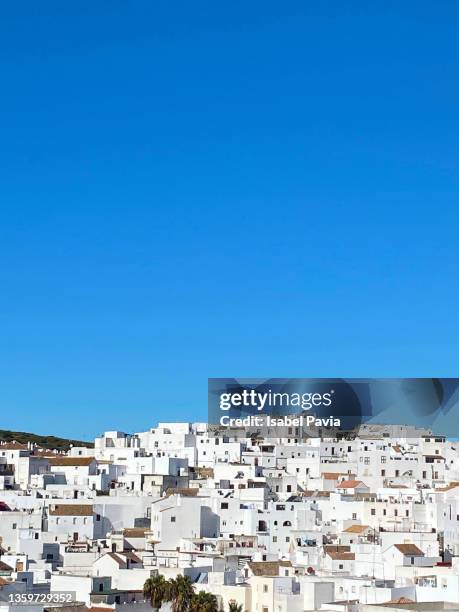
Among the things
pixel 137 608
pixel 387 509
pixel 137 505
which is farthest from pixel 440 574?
pixel 137 505

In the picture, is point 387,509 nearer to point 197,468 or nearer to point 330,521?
point 330,521

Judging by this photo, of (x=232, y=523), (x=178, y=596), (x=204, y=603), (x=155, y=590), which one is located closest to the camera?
(x=204, y=603)

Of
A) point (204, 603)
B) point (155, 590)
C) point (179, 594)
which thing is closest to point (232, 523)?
point (155, 590)

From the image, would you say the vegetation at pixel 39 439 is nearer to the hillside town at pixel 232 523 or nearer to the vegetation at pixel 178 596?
the hillside town at pixel 232 523

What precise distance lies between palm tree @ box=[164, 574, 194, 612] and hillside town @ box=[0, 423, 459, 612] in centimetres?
5

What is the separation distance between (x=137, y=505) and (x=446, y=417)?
1830 centimetres

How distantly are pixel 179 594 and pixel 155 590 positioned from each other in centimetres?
87

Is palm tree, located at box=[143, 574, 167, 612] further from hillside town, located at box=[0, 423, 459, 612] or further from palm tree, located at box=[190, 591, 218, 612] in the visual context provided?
palm tree, located at box=[190, 591, 218, 612]

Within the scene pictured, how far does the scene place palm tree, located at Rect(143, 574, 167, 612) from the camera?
1411 inches

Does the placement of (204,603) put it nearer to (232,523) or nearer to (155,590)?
(155,590)

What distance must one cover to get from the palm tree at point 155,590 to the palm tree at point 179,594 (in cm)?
16

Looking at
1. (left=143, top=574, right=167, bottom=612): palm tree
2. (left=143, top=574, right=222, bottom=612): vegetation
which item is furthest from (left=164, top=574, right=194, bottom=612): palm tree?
(left=143, top=574, right=167, bottom=612): palm tree

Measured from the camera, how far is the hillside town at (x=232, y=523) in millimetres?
35812

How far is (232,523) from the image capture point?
172ft
